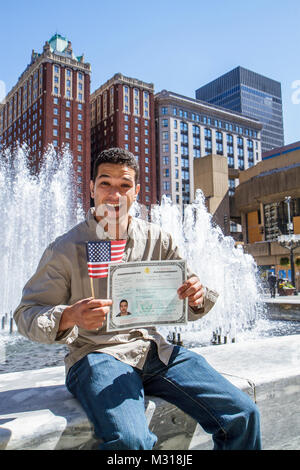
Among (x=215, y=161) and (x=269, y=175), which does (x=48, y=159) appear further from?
(x=269, y=175)

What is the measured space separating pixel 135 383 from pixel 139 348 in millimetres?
189

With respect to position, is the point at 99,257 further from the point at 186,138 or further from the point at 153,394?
the point at 186,138

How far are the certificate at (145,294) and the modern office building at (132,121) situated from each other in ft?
207

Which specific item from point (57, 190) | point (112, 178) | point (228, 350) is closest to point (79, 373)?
point (112, 178)

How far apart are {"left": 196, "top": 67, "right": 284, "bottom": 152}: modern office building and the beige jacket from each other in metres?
118

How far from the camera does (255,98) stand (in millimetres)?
116938

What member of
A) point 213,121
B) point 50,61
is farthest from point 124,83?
point 213,121

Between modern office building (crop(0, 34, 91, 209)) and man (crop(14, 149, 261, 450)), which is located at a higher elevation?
modern office building (crop(0, 34, 91, 209))

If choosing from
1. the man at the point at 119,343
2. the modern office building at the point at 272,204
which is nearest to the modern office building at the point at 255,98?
the modern office building at the point at 272,204

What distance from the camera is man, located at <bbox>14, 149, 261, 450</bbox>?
4.43 ft

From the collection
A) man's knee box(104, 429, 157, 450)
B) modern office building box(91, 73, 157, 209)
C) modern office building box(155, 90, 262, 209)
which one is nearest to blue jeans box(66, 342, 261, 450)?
man's knee box(104, 429, 157, 450)

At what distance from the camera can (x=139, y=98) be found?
220ft

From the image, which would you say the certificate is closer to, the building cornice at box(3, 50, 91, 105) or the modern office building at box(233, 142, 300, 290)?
the modern office building at box(233, 142, 300, 290)

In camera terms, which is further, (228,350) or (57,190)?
(57,190)
